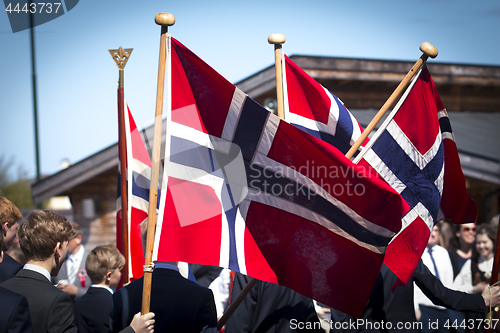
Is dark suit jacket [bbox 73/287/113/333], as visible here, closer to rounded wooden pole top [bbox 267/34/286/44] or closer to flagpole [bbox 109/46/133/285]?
flagpole [bbox 109/46/133/285]

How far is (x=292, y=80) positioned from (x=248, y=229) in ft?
6.11

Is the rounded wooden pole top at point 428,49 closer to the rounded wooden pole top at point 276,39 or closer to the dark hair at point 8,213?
the rounded wooden pole top at point 276,39

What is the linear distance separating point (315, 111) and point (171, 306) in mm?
2425

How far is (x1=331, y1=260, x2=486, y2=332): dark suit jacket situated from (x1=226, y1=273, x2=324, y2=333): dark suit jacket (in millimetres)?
607

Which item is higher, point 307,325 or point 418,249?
point 418,249

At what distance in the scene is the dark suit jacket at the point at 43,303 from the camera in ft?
8.09

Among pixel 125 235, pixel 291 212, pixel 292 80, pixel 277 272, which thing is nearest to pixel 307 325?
pixel 277 272

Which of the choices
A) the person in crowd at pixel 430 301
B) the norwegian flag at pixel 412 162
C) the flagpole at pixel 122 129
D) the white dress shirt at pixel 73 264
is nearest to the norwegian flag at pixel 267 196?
the norwegian flag at pixel 412 162

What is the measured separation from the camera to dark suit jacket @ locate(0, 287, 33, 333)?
2.19 metres

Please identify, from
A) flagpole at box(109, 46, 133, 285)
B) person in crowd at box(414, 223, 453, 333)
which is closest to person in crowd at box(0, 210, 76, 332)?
flagpole at box(109, 46, 133, 285)

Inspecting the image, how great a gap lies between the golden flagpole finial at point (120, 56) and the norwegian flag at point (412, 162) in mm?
2629

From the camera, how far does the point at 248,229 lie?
3090mm

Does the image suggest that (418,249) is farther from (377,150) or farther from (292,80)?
(292,80)

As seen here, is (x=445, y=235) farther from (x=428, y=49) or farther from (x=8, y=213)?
(x=8, y=213)
